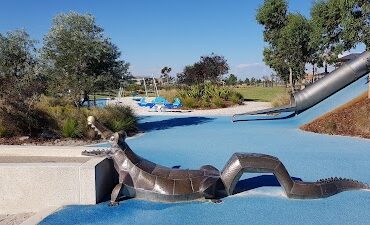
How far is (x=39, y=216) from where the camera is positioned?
6086mm

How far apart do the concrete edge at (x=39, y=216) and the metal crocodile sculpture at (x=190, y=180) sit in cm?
99

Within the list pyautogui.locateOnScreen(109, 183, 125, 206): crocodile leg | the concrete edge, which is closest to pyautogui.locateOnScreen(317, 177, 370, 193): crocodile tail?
pyautogui.locateOnScreen(109, 183, 125, 206): crocodile leg

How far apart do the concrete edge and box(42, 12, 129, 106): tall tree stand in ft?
26.0

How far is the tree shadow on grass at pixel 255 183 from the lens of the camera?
24.9ft

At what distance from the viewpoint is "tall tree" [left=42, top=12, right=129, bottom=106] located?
1380 centimetres

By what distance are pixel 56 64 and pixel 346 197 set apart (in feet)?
36.5

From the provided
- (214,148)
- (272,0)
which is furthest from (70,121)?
(272,0)

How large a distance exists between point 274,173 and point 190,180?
1.49 metres

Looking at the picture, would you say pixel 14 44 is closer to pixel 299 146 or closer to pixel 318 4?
pixel 299 146

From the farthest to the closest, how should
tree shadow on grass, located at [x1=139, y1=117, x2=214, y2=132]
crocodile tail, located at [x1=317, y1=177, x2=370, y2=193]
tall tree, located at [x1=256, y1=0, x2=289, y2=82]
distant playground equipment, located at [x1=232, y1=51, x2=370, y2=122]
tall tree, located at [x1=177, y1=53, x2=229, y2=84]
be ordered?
tall tree, located at [x1=177, y1=53, x2=229, y2=84] → tall tree, located at [x1=256, y1=0, x2=289, y2=82] → distant playground equipment, located at [x1=232, y1=51, x2=370, y2=122] → tree shadow on grass, located at [x1=139, y1=117, x2=214, y2=132] → crocodile tail, located at [x1=317, y1=177, x2=370, y2=193]

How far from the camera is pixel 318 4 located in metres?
20.7

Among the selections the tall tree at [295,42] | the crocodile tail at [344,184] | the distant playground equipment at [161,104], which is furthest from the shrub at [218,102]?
the crocodile tail at [344,184]

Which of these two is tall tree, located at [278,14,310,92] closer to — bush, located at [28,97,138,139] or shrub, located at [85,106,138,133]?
shrub, located at [85,106,138,133]

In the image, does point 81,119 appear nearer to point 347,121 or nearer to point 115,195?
point 115,195
